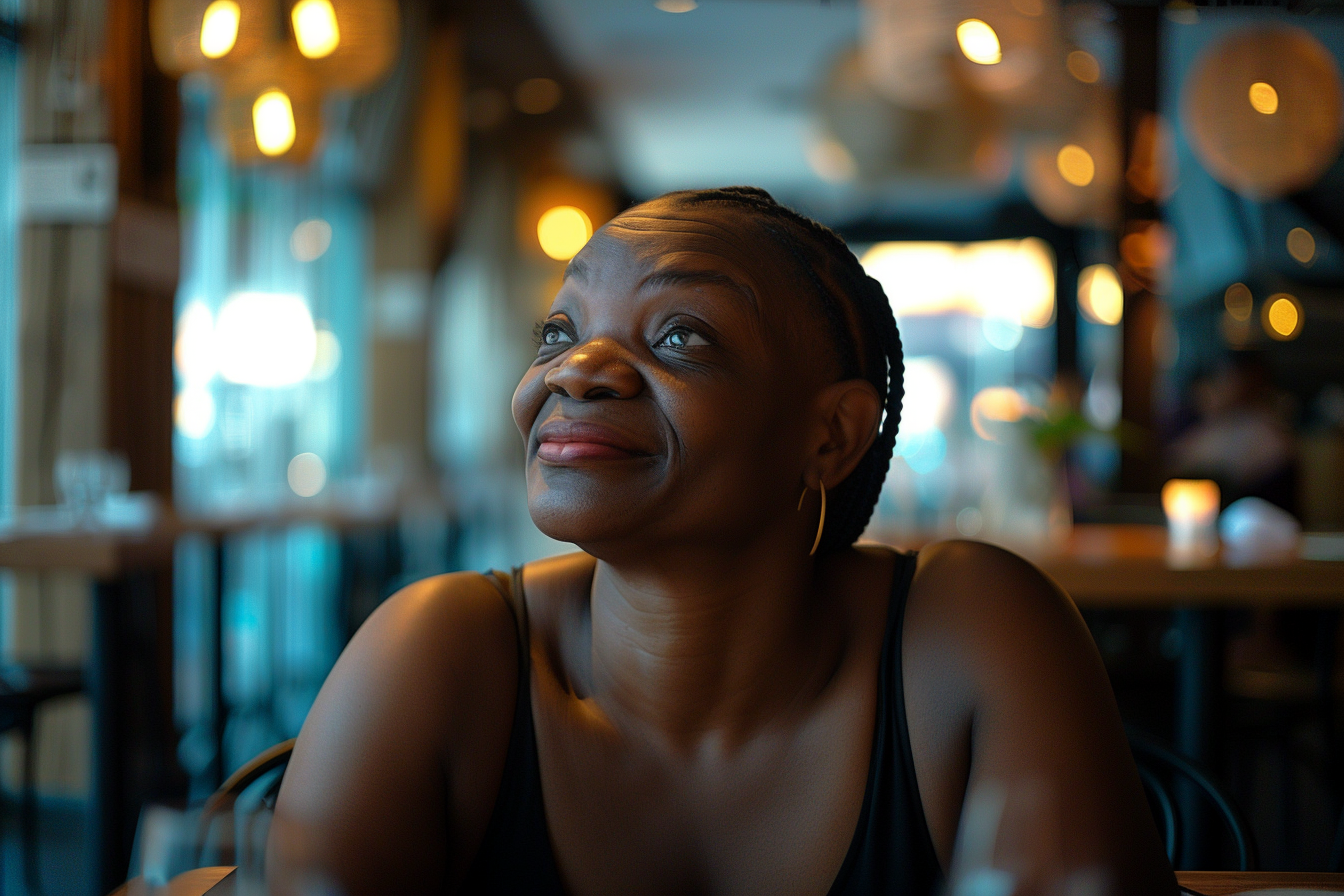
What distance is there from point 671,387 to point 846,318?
0.69ft

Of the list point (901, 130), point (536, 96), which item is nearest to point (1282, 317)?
point (901, 130)

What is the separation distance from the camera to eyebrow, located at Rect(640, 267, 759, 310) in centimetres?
87

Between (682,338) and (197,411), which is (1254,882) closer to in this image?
(682,338)

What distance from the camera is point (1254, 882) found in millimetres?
881

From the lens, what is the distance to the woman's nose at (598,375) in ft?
2.77

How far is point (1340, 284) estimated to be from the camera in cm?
700

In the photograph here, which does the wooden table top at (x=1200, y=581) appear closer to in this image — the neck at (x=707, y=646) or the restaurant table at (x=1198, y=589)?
the restaurant table at (x=1198, y=589)

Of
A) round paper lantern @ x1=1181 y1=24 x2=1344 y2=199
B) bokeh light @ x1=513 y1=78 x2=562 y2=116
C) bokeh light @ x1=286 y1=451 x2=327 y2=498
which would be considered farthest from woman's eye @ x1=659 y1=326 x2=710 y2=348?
bokeh light @ x1=513 y1=78 x2=562 y2=116

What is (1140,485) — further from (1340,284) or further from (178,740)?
(178,740)

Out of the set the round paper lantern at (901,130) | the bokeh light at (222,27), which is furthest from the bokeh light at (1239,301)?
the bokeh light at (222,27)

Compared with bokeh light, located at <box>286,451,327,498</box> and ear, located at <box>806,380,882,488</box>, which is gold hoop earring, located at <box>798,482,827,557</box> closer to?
ear, located at <box>806,380,882,488</box>

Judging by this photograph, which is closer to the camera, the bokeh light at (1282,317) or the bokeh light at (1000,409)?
the bokeh light at (1000,409)

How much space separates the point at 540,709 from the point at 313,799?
0.63 ft

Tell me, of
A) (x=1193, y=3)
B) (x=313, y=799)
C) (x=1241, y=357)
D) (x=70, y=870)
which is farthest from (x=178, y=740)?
(x=1241, y=357)
